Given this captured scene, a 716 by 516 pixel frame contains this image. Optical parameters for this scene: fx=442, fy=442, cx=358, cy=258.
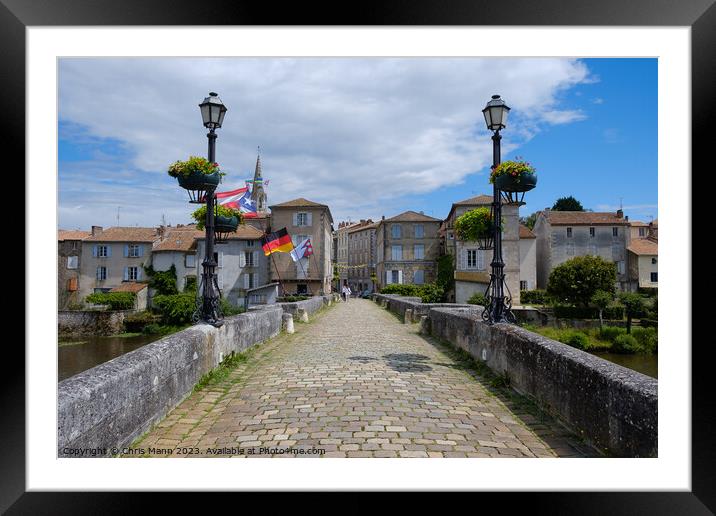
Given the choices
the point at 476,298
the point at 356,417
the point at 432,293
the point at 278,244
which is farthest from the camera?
the point at 432,293

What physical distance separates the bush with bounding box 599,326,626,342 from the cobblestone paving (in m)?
25.4

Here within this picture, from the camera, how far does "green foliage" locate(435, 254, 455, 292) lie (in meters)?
43.3

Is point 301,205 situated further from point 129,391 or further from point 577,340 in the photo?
point 129,391

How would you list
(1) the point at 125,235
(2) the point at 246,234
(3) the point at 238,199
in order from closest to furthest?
(3) the point at 238,199 → (1) the point at 125,235 → (2) the point at 246,234

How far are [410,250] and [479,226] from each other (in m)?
41.6

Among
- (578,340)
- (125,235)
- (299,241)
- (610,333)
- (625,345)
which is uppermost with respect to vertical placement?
(125,235)

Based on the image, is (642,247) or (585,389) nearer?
(585,389)

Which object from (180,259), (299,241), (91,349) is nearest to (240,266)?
(180,259)

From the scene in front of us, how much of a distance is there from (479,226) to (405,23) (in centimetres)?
505

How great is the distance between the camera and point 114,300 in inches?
1505

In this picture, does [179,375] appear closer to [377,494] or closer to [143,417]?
[143,417]

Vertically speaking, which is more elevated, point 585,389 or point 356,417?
point 585,389

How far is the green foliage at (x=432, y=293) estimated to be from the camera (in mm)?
40188

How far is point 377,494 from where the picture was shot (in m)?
2.79
